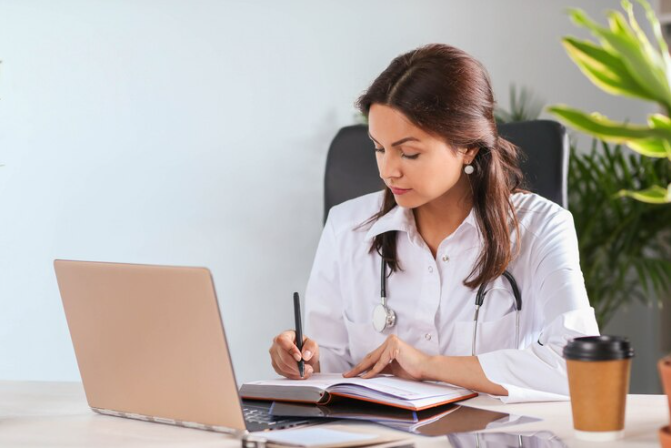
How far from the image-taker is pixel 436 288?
1.85 m

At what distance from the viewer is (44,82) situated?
2.90 meters

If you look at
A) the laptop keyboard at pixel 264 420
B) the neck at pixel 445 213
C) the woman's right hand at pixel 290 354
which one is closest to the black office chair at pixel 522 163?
the neck at pixel 445 213

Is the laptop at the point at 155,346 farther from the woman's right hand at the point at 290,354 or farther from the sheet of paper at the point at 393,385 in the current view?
the woman's right hand at the point at 290,354

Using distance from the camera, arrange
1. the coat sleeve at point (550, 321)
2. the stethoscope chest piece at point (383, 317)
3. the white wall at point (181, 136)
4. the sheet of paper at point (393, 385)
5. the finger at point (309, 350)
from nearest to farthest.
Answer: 1. the sheet of paper at point (393, 385)
2. the coat sleeve at point (550, 321)
3. the finger at point (309, 350)
4. the stethoscope chest piece at point (383, 317)
5. the white wall at point (181, 136)

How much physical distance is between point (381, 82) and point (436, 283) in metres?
0.44

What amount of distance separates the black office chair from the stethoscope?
0.23 m

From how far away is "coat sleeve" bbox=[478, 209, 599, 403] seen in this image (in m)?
1.49

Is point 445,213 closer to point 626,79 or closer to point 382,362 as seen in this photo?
point 382,362

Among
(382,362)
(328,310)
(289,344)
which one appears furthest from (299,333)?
(328,310)

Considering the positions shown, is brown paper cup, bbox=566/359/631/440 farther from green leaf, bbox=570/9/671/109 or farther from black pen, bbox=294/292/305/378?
black pen, bbox=294/292/305/378

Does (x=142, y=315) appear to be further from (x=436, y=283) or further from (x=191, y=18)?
(x=191, y=18)

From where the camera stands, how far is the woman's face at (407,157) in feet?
5.69

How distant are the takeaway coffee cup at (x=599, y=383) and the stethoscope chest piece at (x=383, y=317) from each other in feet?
2.48

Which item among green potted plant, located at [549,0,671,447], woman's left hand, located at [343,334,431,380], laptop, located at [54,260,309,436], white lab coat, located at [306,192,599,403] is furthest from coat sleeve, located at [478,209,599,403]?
green potted plant, located at [549,0,671,447]
